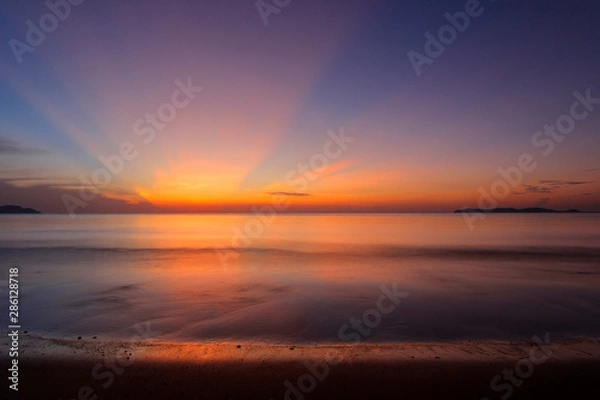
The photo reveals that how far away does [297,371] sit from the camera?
736cm

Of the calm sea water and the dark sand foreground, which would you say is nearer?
the dark sand foreground

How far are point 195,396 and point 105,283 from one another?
14894mm

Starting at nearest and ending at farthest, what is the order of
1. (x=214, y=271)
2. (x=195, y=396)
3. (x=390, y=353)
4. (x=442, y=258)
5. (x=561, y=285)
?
(x=195, y=396) → (x=390, y=353) → (x=561, y=285) → (x=214, y=271) → (x=442, y=258)

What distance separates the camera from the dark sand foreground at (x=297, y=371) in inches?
254

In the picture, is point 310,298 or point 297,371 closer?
point 297,371

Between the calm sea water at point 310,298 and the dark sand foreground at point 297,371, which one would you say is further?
the calm sea water at point 310,298

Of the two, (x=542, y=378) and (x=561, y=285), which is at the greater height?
(x=542, y=378)

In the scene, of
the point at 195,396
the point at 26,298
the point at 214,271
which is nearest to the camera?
the point at 195,396

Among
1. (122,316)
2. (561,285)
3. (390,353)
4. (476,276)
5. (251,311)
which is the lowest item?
(561,285)

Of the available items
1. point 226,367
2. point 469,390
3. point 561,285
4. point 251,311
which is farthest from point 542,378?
point 561,285

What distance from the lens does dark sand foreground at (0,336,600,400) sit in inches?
254

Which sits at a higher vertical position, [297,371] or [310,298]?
Result: [310,298]

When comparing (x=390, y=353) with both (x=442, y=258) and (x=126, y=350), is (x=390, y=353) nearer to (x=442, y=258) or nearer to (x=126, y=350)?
(x=126, y=350)

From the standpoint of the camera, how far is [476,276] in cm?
2086
